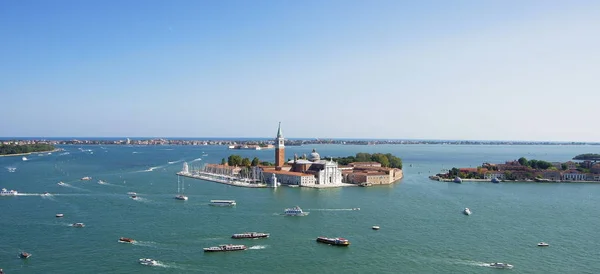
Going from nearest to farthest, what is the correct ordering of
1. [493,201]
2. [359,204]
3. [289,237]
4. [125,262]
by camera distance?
1. [125,262]
2. [289,237]
3. [359,204]
4. [493,201]

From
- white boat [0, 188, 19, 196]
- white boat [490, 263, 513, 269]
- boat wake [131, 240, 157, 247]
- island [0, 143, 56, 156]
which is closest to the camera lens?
white boat [490, 263, 513, 269]

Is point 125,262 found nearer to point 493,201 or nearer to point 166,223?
point 166,223

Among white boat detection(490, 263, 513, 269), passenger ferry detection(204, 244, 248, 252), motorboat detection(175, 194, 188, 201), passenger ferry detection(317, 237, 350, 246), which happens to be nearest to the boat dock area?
motorboat detection(175, 194, 188, 201)

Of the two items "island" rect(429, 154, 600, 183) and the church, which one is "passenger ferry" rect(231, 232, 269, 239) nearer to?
the church

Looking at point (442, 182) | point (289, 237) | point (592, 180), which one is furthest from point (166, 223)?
point (592, 180)

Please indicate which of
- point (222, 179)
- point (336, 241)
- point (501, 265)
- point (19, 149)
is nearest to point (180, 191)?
point (222, 179)

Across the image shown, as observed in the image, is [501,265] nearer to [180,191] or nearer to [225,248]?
[225,248]

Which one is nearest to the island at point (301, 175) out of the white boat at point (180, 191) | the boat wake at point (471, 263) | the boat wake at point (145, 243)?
the white boat at point (180, 191)

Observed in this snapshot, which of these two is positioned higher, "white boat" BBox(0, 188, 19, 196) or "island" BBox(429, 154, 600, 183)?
"island" BBox(429, 154, 600, 183)
